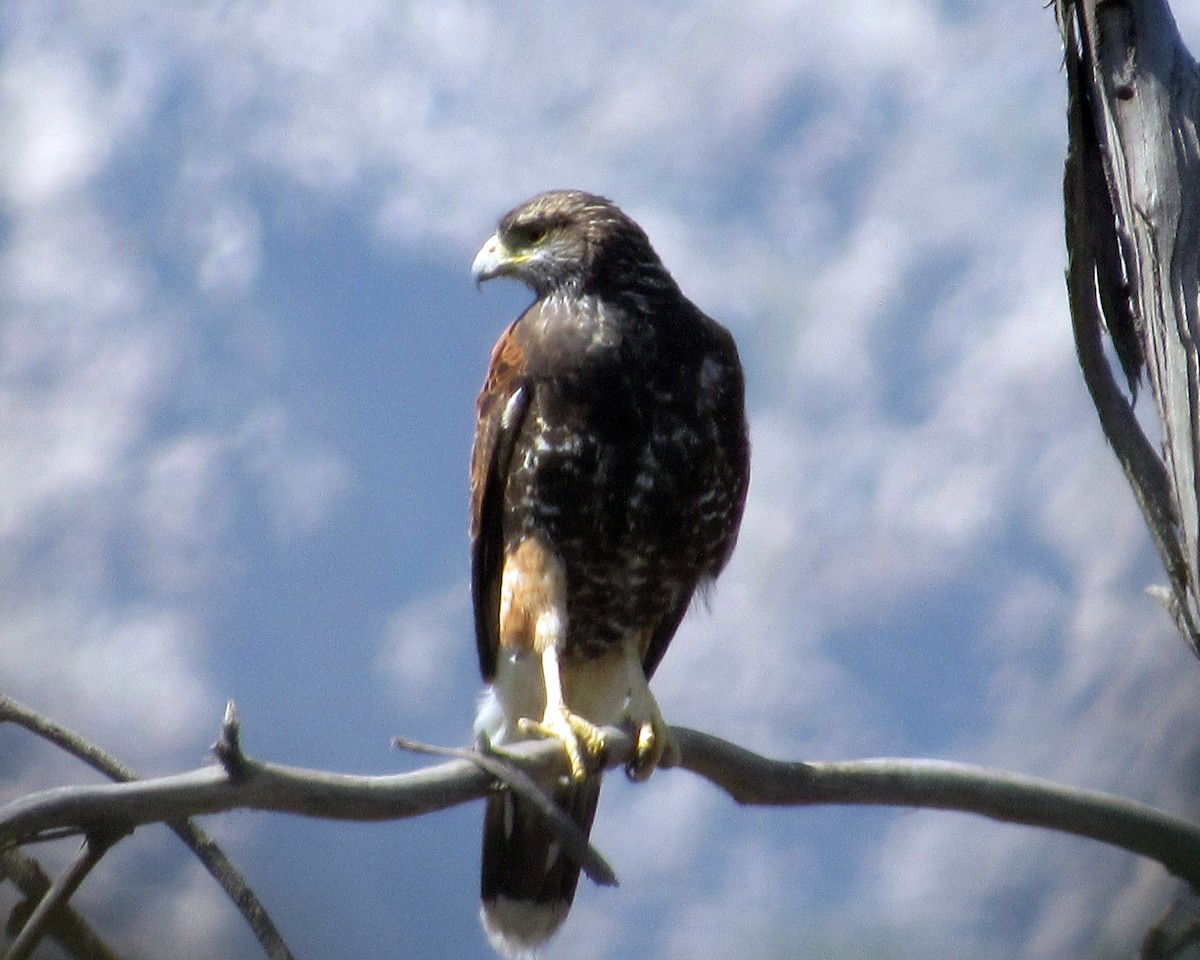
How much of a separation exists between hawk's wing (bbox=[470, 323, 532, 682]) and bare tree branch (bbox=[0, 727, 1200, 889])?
127 centimetres

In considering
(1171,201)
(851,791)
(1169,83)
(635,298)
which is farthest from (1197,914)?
(635,298)

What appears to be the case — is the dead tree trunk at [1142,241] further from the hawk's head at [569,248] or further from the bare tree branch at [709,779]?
the hawk's head at [569,248]

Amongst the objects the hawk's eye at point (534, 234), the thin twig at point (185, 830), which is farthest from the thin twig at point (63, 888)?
the hawk's eye at point (534, 234)

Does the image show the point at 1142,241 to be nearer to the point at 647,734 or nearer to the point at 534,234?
the point at 647,734

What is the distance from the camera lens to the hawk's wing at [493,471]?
4277mm

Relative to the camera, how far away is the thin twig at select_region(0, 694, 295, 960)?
2.94m

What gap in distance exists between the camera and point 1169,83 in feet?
8.34

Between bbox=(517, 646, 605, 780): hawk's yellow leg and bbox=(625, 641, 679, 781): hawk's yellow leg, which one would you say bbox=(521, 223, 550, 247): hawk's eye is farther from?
bbox=(517, 646, 605, 780): hawk's yellow leg

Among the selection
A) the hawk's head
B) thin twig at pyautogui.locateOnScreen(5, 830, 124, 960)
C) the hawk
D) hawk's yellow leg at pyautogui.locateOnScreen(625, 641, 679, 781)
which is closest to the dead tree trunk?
hawk's yellow leg at pyautogui.locateOnScreen(625, 641, 679, 781)

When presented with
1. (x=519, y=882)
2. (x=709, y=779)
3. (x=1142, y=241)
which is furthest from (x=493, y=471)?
(x=1142, y=241)

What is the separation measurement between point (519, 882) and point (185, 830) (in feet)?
5.29

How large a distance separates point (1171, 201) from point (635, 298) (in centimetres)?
216

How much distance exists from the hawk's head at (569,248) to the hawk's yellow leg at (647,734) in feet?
4.33

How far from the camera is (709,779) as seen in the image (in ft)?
10.5
